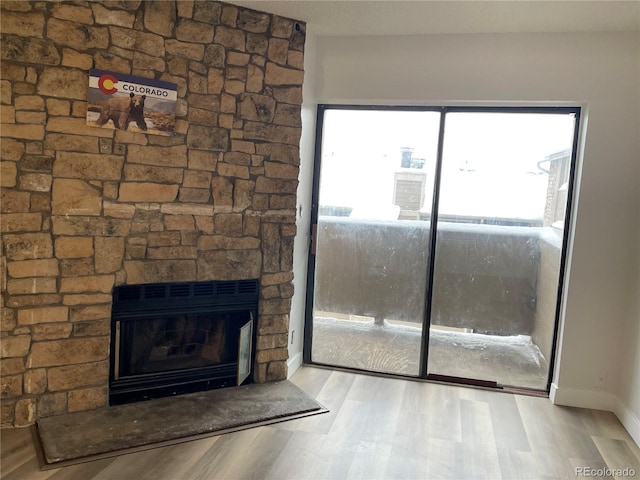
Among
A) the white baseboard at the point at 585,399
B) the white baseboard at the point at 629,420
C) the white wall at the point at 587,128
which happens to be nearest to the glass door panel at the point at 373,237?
the white wall at the point at 587,128

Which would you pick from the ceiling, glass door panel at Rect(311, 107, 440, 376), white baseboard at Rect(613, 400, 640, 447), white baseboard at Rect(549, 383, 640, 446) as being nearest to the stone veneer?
the ceiling

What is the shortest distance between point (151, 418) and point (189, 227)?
46.0 inches

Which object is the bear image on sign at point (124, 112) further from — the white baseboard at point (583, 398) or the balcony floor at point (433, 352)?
the white baseboard at point (583, 398)

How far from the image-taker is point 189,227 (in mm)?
3129

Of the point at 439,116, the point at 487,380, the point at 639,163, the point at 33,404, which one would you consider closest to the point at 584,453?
the point at 487,380

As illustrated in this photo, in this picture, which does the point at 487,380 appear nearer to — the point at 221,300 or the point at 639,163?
the point at 639,163

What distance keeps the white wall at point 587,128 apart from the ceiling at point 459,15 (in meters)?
0.11

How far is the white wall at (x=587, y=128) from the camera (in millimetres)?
3166

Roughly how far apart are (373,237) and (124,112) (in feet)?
6.39

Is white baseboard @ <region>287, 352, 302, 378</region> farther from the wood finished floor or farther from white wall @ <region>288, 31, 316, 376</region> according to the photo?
the wood finished floor

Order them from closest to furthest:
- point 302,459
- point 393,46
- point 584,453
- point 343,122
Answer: point 302,459 → point 584,453 → point 393,46 → point 343,122

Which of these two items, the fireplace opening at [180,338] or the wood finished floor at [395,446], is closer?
the wood finished floor at [395,446]

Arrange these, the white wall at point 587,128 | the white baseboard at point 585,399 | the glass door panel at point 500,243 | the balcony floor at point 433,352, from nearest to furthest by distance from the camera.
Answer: the white wall at point 587,128 < the white baseboard at point 585,399 < the glass door panel at point 500,243 < the balcony floor at point 433,352

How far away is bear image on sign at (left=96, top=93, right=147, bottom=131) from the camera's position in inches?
111
